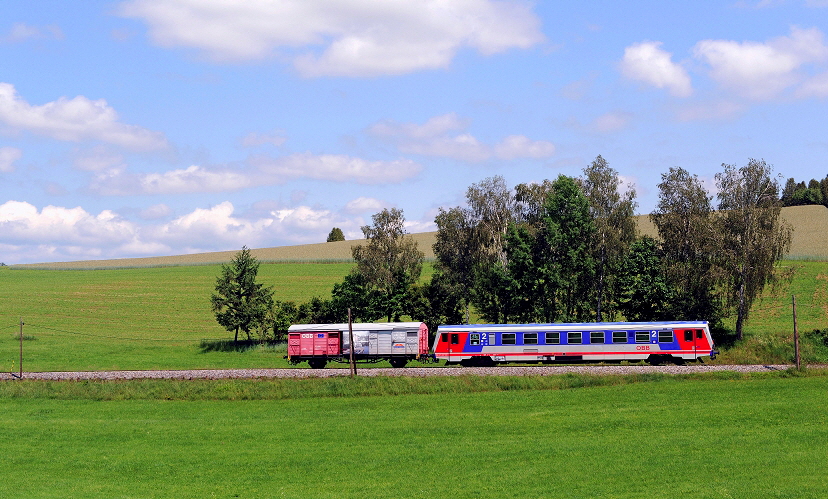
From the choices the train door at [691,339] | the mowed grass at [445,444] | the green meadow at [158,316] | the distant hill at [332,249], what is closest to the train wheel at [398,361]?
the green meadow at [158,316]

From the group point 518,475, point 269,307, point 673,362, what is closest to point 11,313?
point 269,307

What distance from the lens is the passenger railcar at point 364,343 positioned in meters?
57.6

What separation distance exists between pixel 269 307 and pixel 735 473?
63024mm

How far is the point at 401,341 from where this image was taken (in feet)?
189

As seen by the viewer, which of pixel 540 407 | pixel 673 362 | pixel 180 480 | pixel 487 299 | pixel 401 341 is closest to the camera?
pixel 180 480

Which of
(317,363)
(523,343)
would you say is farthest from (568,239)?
(317,363)

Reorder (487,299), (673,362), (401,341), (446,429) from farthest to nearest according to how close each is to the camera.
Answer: (487,299) → (401,341) → (673,362) → (446,429)

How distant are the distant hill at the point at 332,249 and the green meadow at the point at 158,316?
314 inches

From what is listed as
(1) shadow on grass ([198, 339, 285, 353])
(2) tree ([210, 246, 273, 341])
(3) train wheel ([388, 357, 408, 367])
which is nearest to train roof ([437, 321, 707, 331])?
(3) train wheel ([388, 357, 408, 367])

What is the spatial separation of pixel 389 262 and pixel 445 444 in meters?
53.3

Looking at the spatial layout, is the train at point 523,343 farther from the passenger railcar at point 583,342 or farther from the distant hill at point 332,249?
the distant hill at point 332,249

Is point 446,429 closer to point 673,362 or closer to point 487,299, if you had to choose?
point 673,362

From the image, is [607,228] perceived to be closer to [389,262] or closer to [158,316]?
[389,262]

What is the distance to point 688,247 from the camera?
67438 mm
